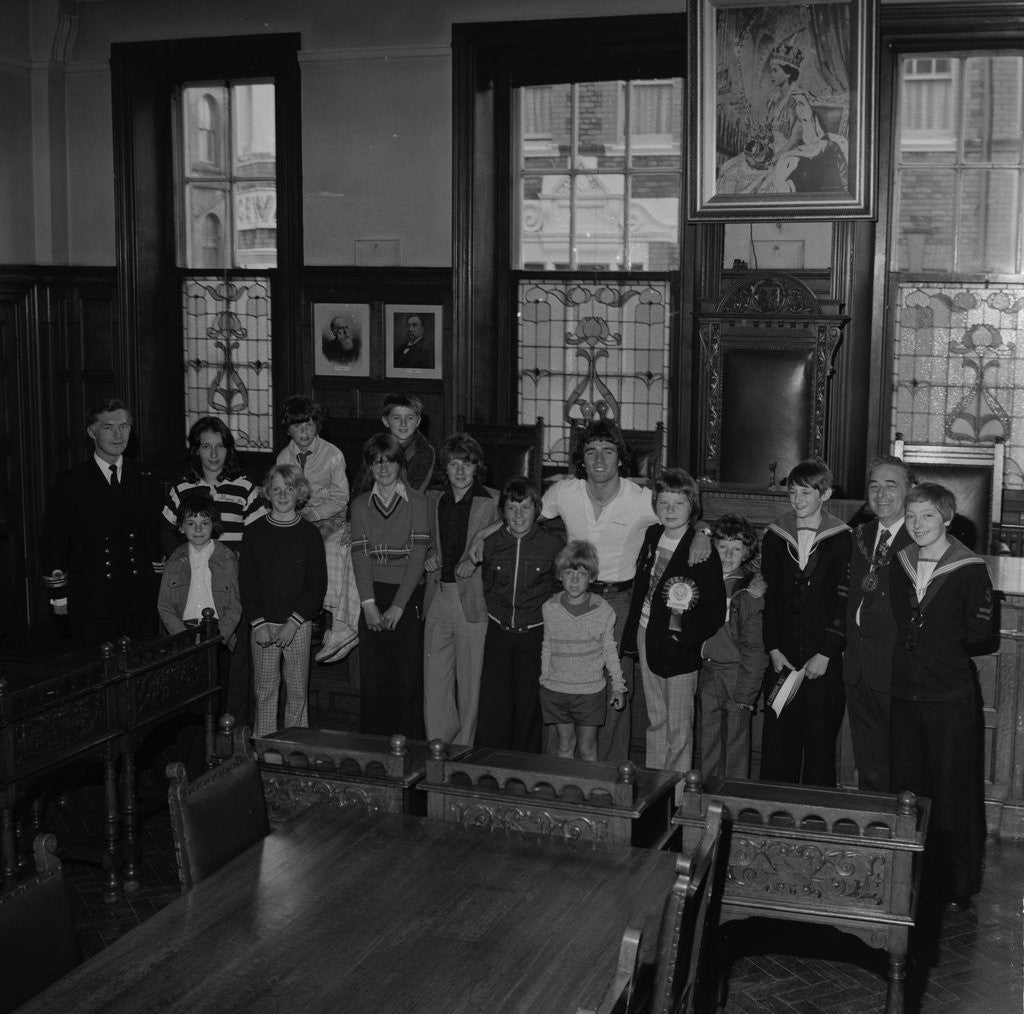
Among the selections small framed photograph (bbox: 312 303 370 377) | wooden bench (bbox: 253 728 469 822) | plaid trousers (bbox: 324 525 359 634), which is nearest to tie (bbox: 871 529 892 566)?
wooden bench (bbox: 253 728 469 822)

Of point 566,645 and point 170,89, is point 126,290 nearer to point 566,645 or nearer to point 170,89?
point 170,89

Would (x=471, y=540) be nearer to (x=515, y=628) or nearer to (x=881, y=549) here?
(x=515, y=628)

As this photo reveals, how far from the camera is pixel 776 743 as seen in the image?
5.61 metres

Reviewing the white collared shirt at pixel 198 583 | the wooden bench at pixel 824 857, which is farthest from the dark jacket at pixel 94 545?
the wooden bench at pixel 824 857

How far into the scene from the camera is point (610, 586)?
600cm

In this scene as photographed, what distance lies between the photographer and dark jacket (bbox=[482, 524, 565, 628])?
5.93m

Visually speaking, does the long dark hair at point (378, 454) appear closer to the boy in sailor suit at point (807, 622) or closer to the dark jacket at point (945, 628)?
the boy in sailor suit at point (807, 622)

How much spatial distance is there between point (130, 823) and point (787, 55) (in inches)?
210

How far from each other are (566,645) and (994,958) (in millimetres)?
2003

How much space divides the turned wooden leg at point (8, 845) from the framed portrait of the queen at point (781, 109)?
5.14 metres

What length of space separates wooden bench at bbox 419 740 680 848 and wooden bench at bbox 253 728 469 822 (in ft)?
0.41

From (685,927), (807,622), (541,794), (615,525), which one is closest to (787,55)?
(615,525)

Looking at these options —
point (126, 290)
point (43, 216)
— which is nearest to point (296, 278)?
point (126, 290)

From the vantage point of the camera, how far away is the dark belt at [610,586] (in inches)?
235
